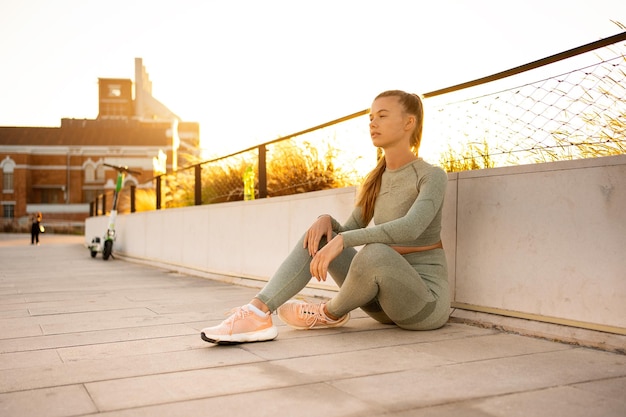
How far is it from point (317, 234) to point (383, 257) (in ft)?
1.41

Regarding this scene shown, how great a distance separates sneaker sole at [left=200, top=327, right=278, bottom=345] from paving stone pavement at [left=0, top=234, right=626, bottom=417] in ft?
0.11

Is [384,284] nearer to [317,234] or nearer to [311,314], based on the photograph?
[317,234]

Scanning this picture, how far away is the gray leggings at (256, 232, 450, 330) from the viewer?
320cm

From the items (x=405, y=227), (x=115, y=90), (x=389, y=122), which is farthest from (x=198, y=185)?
(x=115, y=90)

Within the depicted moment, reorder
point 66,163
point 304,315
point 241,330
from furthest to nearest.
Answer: point 66,163 < point 304,315 < point 241,330

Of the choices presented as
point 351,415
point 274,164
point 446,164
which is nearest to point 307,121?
point 274,164

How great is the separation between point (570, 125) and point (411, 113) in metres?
1.17

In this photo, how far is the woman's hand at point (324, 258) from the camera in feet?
10.2

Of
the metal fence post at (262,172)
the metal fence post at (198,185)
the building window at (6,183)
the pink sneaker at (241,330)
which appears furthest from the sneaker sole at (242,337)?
the building window at (6,183)

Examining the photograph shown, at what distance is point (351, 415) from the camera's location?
2.05m

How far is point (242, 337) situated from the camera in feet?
10.7

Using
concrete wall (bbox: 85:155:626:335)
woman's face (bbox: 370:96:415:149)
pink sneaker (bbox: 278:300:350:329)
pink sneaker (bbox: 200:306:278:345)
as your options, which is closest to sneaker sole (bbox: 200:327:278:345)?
pink sneaker (bbox: 200:306:278:345)

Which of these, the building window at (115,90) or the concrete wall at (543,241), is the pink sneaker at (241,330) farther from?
the building window at (115,90)

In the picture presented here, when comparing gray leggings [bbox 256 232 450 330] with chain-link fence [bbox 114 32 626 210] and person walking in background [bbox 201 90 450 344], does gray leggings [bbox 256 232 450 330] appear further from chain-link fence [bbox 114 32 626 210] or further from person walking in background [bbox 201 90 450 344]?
chain-link fence [bbox 114 32 626 210]
